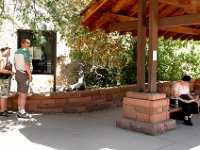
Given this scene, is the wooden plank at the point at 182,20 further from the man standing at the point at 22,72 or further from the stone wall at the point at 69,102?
the man standing at the point at 22,72

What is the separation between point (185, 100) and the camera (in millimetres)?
8023

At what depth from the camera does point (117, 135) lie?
6801 millimetres

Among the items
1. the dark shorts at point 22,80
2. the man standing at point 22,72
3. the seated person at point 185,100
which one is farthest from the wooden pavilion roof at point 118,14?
the dark shorts at point 22,80

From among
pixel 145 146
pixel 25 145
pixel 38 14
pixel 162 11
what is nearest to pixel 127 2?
pixel 162 11

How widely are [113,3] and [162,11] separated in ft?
4.14

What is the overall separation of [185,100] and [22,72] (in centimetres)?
397

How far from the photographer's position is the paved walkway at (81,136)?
5988mm

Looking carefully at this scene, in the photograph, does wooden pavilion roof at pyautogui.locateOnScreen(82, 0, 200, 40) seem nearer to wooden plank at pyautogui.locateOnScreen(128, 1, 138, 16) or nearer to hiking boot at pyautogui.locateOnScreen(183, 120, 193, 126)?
wooden plank at pyautogui.locateOnScreen(128, 1, 138, 16)

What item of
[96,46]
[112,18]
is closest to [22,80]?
[112,18]

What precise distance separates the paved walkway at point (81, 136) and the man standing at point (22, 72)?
298mm

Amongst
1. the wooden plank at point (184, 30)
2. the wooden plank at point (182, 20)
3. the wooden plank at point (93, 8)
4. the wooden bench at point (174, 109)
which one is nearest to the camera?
the wooden plank at point (182, 20)

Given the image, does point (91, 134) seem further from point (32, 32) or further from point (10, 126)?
point (32, 32)

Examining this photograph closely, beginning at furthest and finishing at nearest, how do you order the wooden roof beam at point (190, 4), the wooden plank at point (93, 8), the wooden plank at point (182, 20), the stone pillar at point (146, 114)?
the wooden plank at point (93, 8) → the stone pillar at point (146, 114) → the wooden plank at point (182, 20) → the wooden roof beam at point (190, 4)

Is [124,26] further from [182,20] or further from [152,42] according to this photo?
[182,20]
